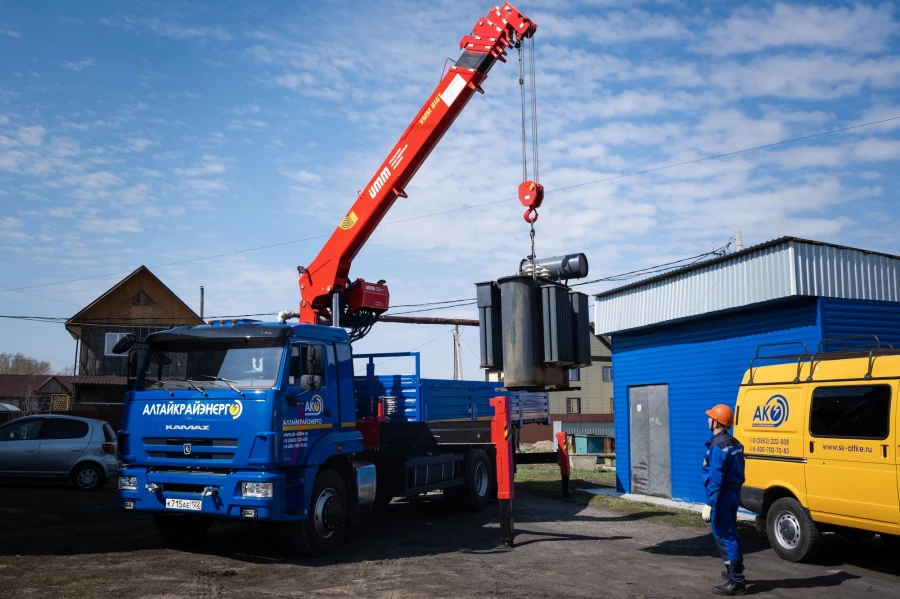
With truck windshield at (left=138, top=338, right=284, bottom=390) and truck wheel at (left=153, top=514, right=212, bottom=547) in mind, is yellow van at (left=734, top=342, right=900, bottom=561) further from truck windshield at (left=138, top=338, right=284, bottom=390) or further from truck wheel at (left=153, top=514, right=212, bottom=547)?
truck wheel at (left=153, top=514, right=212, bottom=547)

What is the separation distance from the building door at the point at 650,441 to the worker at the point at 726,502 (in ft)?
26.5

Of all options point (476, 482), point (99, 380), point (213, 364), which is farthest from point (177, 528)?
point (99, 380)

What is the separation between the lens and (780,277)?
1241cm

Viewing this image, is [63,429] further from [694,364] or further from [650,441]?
[694,364]

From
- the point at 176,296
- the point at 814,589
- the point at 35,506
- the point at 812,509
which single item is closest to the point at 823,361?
the point at 812,509

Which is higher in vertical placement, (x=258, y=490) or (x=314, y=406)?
(x=314, y=406)

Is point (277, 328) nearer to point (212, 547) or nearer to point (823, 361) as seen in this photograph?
point (212, 547)

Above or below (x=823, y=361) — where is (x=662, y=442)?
below

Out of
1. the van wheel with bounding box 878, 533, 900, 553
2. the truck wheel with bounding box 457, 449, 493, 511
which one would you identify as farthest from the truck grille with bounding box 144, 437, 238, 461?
the van wheel with bounding box 878, 533, 900, 553

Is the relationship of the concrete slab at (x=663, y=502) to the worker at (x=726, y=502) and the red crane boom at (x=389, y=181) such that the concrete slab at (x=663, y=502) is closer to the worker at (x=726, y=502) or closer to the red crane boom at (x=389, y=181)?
the worker at (x=726, y=502)

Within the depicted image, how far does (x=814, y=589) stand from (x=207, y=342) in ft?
24.0

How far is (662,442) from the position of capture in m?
15.8

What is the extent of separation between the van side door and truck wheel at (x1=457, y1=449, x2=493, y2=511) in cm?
634

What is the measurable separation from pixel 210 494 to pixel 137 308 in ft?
105
